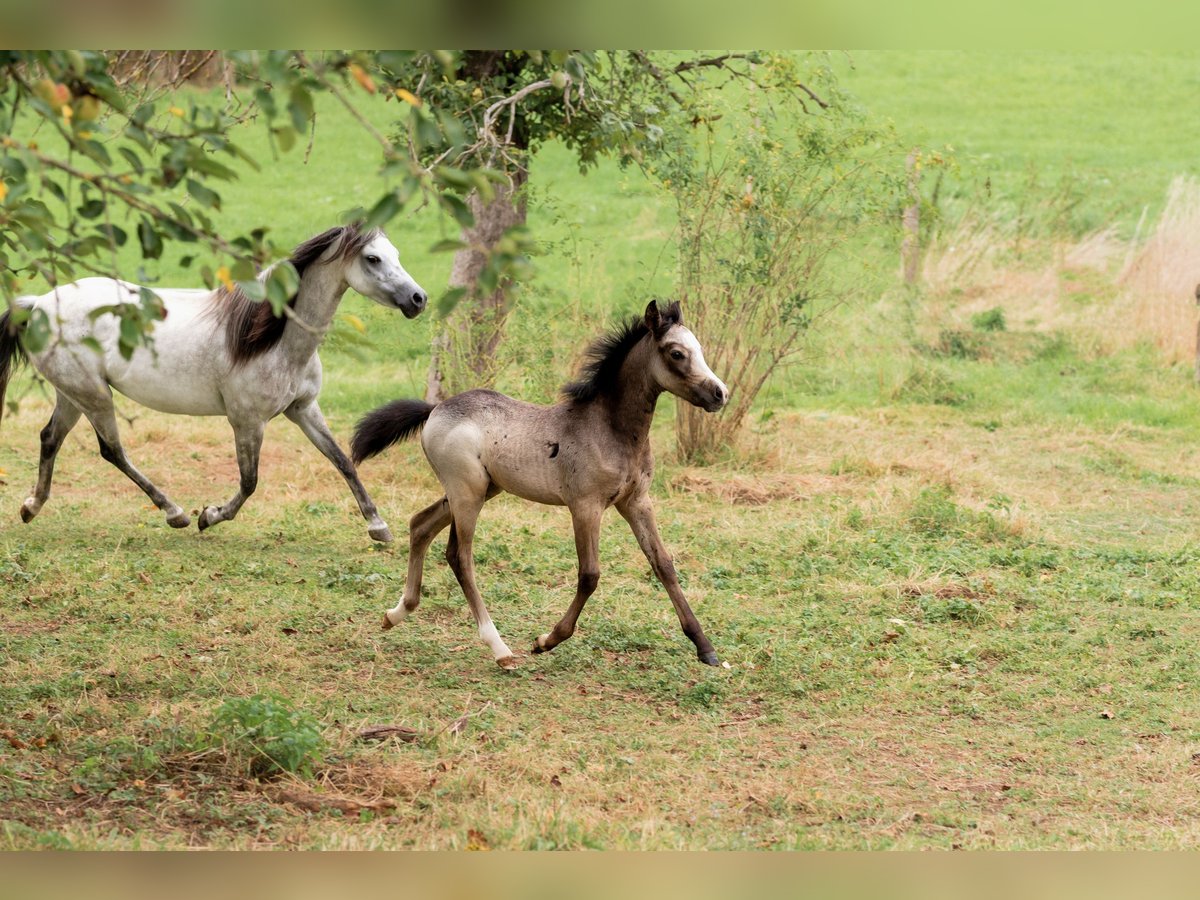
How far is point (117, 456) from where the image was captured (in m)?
8.10

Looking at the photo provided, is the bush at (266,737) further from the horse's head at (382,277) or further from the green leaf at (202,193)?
the horse's head at (382,277)

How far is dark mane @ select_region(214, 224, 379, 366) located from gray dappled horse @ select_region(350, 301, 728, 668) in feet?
5.07

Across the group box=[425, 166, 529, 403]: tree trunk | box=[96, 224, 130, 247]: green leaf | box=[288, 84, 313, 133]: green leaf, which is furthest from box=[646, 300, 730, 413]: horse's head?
box=[425, 166, 529, 403]: tree trunk

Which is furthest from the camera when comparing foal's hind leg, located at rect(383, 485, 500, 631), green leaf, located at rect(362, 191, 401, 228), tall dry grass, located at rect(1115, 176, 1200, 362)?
tall dry grass, located at rect(1115, 176, 1200, 362)

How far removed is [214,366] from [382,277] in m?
1.34

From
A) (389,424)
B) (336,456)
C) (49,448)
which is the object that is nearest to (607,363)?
(389,424)

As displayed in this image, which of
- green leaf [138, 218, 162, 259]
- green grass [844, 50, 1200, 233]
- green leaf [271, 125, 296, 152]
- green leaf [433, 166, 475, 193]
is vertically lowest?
green leaf [138, 218, 162, 259]

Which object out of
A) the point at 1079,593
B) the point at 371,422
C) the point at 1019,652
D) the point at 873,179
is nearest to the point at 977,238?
the point at 873,179

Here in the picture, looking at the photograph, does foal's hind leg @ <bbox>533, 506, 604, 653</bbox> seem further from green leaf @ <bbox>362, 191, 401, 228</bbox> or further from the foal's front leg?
green leaf @ <bbox>362, 191, 401, 228</bbox>

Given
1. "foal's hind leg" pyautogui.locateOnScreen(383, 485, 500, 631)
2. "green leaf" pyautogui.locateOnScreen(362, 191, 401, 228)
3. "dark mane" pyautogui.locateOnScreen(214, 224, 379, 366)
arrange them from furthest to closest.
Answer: "dark mane" pyautogui.locateOnScreen(214, 224, 379, 366)
"foal's hind leg" pyautogui.locateOnScreen(383, 485, 500, 631)
"green leaf" pyautogui.locateOnScreen(362, 191, 401, 228)

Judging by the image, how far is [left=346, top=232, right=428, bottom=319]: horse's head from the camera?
7.05 m

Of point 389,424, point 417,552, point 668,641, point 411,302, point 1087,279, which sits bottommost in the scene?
point 668,641

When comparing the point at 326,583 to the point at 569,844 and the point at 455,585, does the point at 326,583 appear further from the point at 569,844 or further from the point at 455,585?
the point at 569,844

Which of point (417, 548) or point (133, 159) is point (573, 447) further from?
point (133, 159)
